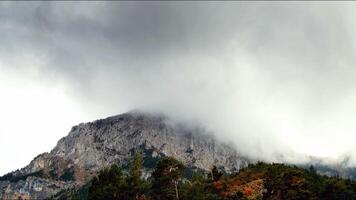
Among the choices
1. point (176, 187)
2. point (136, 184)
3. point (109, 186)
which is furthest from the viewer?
point (136, 184)

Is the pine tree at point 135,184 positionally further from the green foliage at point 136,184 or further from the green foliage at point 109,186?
the green foliage at point 109,186

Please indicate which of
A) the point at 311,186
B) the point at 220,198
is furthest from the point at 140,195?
the point at 311,186

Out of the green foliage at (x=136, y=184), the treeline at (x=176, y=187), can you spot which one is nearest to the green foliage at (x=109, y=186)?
the treeline at (x=176, y=187)

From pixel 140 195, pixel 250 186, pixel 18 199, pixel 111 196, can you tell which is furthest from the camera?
pixel 250 186

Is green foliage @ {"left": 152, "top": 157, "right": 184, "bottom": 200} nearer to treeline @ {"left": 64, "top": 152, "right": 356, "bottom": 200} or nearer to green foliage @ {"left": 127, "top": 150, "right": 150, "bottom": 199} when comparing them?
treeline @ {"left": 64, "top": 152, "right": 356, "bottom": 200}

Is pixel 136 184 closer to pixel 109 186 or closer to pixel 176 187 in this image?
pixel 109 186

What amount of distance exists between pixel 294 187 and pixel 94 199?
61287 mm

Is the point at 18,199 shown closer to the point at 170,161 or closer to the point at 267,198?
the point at 170,161

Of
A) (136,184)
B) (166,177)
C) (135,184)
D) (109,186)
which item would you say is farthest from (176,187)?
(109,186)

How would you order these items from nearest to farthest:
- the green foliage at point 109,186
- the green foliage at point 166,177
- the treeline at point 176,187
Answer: the green foliage at point 109,186 → the treeline at point 176,187 → the green foliage at point 166,177

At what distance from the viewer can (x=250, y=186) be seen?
14875 centimetres

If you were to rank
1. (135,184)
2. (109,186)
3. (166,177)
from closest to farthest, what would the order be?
(109,186) < (166,177) < (135,184)

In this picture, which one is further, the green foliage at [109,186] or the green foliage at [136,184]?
the green foliage at [136,184]

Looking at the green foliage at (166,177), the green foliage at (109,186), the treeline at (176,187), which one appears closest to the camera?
the green foliage at (109,186)
